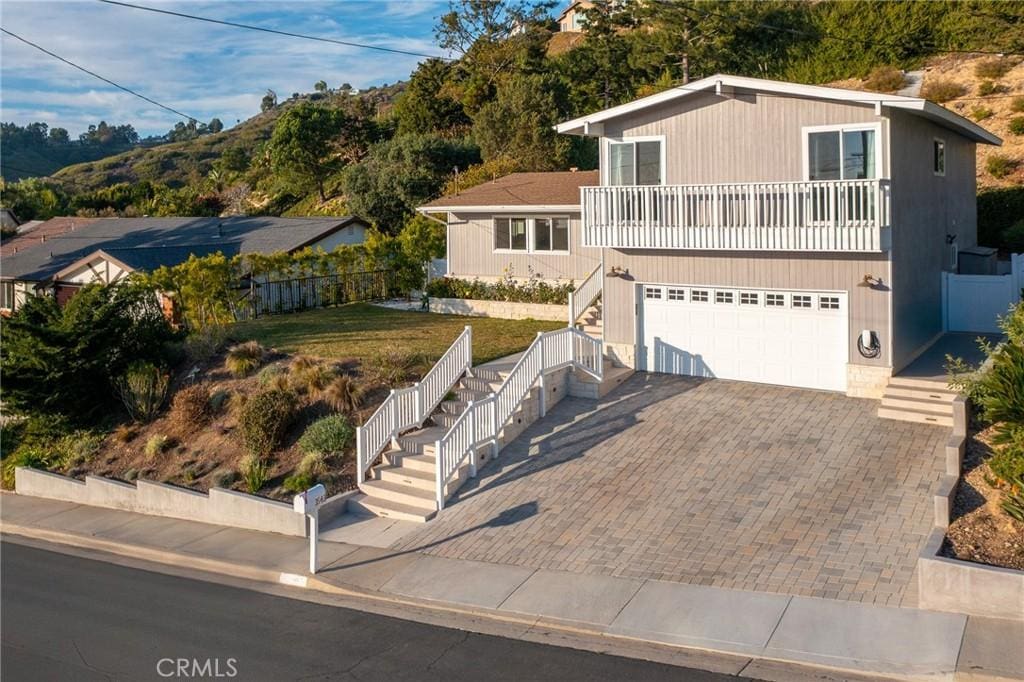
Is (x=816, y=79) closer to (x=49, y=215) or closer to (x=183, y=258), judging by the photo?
(x=183, y=258)

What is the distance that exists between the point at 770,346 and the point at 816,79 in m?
39.3

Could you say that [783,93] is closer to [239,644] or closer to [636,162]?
[636,162]

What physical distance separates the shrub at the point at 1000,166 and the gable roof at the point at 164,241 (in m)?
24.3

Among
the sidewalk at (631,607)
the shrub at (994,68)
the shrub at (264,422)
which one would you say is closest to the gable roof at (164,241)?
the shrub at (264,422)

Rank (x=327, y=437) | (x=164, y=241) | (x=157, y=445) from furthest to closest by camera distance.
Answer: (x=164, y=241)
(x=157, y=445)
(x=327, y=437)

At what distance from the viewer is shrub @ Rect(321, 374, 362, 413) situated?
1945 cm

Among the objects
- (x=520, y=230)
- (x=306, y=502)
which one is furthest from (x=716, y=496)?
(x=520, y=230)

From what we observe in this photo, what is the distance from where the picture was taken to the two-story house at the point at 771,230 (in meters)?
18.5

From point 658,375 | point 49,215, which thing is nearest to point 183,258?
point 658,375

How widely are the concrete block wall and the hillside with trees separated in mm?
27048

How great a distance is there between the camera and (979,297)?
22.4 metres

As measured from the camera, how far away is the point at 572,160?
50.3 meters

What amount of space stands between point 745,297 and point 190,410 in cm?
1190

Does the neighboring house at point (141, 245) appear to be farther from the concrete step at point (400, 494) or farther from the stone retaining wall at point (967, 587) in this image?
the stone retaining wall at point (967, 587)
